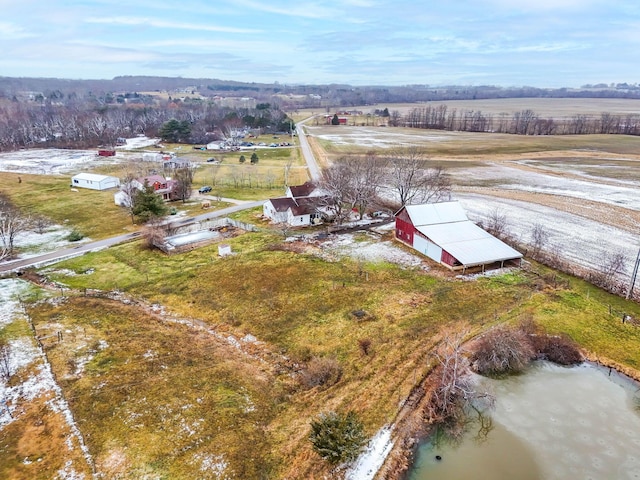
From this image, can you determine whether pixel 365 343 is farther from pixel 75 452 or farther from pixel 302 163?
pixel 302 163

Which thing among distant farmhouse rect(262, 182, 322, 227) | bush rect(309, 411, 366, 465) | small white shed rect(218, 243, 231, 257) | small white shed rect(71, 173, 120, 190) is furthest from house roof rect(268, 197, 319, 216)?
small white shed rect(71, 173, 120, 190)

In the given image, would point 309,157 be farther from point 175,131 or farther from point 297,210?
point 297,210

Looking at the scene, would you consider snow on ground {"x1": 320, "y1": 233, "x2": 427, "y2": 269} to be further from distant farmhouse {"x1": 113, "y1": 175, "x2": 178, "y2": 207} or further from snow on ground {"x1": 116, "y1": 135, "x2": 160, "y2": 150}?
snow on ground {"x1": 116, "y1": 135, "x2": 160, "y2": 150}

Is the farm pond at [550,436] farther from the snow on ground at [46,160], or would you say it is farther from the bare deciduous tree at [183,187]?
the snow on ground at [46,160]

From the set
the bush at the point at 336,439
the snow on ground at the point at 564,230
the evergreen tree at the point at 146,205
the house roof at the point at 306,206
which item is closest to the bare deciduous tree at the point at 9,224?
the evergreen tree at the point at 146,205

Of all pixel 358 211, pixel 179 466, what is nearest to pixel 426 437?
pixel 179 466

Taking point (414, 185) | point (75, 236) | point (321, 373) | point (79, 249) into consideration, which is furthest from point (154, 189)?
point (321, 373)

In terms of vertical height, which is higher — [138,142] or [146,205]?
[138,142]
